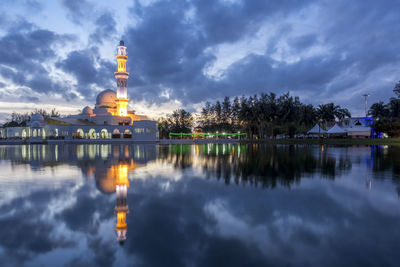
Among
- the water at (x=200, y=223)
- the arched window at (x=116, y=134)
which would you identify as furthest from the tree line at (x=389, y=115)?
the arched window at (x=116, y=134)

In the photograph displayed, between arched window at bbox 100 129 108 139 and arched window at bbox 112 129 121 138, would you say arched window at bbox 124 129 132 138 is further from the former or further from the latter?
arched window at bbox 100 129 108 139

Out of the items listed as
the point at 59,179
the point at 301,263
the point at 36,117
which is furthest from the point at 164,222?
the point at 36,117

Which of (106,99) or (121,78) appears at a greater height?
(121,78)

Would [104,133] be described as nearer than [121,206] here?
No

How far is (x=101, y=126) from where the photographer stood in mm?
71125

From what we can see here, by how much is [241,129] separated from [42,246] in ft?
290

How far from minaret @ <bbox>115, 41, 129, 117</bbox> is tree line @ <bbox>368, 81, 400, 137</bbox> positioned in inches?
2393

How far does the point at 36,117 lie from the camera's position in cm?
7069

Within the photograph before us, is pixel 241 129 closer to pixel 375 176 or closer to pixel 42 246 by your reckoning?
pixel 375 176

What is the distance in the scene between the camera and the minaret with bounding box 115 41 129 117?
7175cm

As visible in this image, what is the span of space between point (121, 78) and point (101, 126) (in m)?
14.1

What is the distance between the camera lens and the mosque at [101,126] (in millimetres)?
68812

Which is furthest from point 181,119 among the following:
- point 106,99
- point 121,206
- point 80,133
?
point 121,206

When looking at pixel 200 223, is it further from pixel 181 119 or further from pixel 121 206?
pixel 181 119
